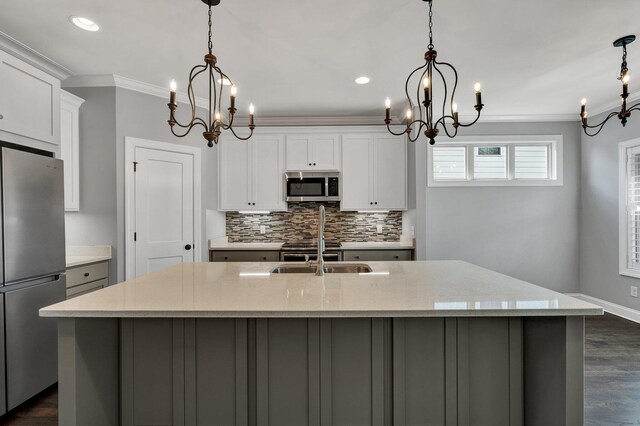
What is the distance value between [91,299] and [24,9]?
2.02 metres

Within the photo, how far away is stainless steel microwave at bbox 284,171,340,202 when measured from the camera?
4.19 meters

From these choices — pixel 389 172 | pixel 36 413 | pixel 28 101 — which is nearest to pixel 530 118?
pixel 389 172

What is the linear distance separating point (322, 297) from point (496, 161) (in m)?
4.08

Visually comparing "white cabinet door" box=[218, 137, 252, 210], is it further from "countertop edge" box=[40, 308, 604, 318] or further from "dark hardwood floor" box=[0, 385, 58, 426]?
"countertop edge" box=[40, 308, 604, 318]

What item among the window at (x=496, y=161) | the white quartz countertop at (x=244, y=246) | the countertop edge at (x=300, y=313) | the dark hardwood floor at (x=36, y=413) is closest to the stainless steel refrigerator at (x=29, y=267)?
the dark hardwood floor at (x=36, y=413)

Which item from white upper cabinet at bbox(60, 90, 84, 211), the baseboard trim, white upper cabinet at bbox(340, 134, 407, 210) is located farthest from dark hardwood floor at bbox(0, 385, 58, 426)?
the baseboard trim

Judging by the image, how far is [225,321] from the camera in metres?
1.60

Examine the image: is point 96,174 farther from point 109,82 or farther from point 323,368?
point 323,368

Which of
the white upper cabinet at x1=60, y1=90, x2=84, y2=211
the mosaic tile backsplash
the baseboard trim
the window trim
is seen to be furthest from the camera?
the mosaic tile backsplash

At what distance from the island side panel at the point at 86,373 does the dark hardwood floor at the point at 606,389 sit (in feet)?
2.68

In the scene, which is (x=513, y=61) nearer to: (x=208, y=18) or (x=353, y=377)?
(x=208, y=18)

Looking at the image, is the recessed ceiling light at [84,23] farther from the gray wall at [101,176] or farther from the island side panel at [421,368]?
A: the island side panel at [421,368]

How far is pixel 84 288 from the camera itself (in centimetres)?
282

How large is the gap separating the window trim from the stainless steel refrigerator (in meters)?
5.62
